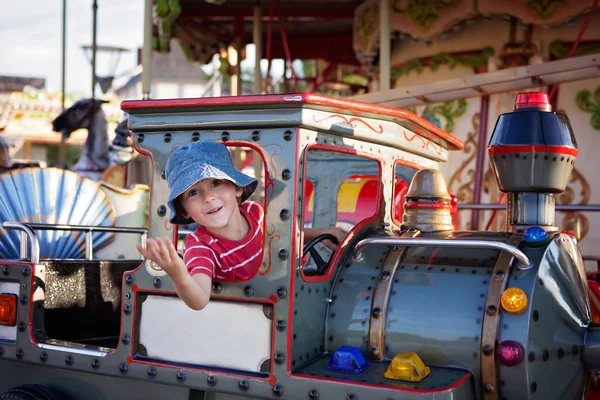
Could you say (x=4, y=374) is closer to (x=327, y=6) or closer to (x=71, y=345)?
(x=71, y=345)

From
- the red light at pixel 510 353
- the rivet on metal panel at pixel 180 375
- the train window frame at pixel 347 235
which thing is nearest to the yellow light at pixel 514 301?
the red light at pixel 510 353

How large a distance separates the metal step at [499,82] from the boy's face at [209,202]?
3.56 m

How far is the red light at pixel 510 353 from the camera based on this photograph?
2.40m

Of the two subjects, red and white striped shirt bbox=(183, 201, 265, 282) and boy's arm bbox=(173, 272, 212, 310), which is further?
red and white striped shirt bbox=(183, 201, 265, 282)

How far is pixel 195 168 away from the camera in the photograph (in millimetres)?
2494

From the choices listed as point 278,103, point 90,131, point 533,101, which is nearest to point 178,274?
point 278,103

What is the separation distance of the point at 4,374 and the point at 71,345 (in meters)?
0.53

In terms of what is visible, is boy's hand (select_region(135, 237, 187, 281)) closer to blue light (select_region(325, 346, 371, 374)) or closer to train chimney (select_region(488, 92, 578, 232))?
blue light (select_region(325, 346, 371, 374))

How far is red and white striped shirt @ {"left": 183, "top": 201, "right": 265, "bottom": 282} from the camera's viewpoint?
265cm

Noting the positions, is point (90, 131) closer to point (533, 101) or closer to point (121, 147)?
point (121, 147)

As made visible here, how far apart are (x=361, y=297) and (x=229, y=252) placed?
0.54m

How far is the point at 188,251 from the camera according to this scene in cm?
264

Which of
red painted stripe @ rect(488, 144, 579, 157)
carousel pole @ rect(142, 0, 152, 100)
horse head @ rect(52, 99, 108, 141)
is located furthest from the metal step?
horse head @ rect(52, 99, 108, 141)

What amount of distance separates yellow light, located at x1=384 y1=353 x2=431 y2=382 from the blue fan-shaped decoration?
109 inches
